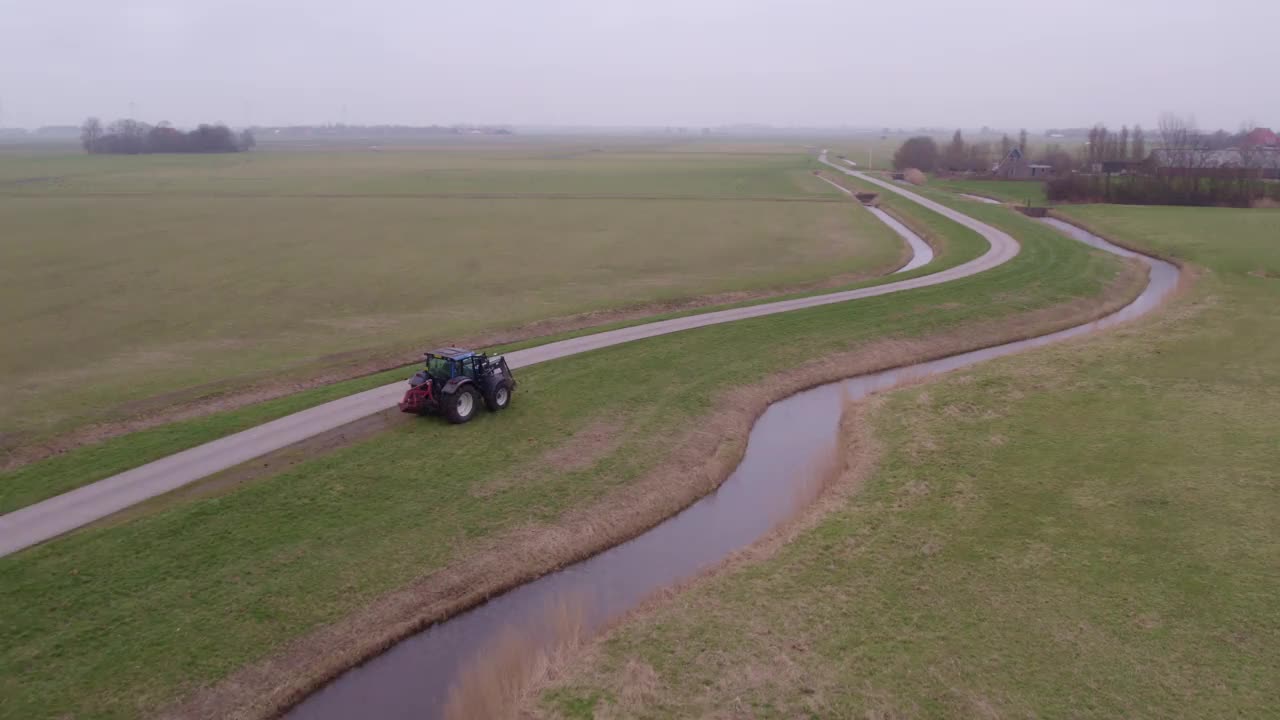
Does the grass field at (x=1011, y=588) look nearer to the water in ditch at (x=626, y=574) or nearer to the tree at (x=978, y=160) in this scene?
the water in ditch at (x=626, y=574)

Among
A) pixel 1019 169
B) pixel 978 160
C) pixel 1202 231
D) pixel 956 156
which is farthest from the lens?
pixel 956 156

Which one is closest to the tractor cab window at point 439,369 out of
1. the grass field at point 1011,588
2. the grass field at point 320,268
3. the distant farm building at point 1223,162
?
the grass field at point 320,268

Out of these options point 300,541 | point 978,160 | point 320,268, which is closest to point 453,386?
point 300,541

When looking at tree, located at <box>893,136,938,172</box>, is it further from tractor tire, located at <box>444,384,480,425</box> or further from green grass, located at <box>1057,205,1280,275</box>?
tractor tire, located at <box>444,384,480,425</box>

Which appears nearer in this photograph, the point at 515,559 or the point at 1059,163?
the point at 515,559

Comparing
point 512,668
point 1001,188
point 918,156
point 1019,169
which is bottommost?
point 512,668

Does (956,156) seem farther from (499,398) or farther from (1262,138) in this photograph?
(499,398)

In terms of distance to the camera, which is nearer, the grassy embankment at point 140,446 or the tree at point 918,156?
the grassy embankment at point 140,446

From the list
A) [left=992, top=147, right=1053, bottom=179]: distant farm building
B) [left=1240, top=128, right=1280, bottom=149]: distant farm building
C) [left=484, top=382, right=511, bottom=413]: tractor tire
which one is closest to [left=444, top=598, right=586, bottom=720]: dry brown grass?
[left=484, top=382, right=511, bottom=413]: tractor tire
